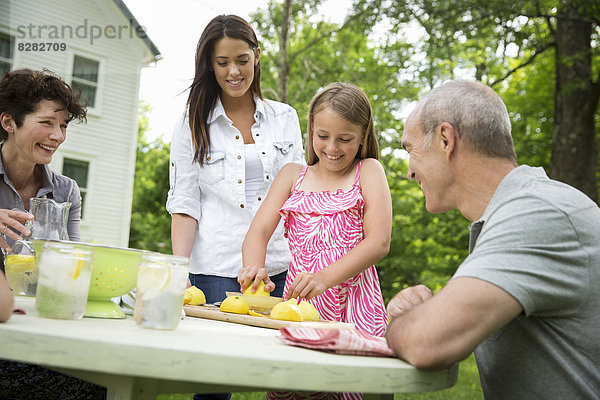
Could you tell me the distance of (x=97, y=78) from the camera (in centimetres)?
1303

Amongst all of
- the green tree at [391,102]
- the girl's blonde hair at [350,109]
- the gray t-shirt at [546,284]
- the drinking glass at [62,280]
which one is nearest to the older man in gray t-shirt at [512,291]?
the gray t-shirt at [546,284]

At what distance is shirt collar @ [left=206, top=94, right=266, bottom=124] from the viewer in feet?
9.77

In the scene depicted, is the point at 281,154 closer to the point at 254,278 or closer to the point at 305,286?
the point at 254,278

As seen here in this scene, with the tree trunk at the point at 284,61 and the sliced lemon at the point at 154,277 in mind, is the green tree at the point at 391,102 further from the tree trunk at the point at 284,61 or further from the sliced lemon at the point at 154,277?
the sliced lemon at the point at 154,277

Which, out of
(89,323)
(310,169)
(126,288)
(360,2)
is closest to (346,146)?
(310,169)

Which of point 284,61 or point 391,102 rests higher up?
point 284,61

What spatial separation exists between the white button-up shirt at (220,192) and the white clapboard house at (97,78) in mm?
10573

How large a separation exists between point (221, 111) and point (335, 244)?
1.01 meters

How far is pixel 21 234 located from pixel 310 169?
1.26 metres

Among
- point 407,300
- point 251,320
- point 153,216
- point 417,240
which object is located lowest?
point 153,216

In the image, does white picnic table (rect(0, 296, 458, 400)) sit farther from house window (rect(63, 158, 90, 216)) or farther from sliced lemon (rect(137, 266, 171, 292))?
house window (rect(63, 158, 90, 216))

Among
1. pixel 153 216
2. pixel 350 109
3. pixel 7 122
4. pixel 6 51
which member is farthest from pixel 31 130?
pixel 153 216

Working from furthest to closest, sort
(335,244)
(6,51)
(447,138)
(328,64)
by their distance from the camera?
(328,64) < (6,51) < (335,244) < (447,138)

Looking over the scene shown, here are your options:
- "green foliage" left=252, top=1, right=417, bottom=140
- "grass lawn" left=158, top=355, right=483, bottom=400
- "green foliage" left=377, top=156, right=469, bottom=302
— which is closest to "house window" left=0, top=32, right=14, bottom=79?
"green foliage" left=252, top=1, right=417, bottom=140
